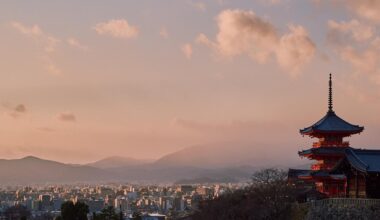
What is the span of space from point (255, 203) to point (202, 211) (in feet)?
26.1

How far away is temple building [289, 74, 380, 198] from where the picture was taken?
31.0 metres

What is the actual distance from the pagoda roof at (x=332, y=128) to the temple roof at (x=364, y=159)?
305 inches

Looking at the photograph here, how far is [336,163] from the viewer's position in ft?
112

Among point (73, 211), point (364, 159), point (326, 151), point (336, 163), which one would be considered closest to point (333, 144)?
point (326, 151)

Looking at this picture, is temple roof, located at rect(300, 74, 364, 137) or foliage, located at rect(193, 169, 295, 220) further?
temple roof, located at rect(300, 74, 364, 137)

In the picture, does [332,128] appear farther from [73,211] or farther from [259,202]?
[73,211]

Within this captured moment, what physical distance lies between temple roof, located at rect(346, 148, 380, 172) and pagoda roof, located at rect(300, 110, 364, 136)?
774cm

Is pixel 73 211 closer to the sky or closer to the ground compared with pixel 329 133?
closer to the ground

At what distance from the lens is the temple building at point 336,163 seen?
30969 millimetres

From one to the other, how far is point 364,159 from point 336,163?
11.2 feet

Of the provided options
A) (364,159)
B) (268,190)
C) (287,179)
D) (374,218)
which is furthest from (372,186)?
(287,179)

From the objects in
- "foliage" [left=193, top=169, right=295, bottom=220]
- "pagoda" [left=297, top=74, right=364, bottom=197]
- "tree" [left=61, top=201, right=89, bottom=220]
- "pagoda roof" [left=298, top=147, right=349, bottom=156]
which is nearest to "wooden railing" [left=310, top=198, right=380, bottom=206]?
"foliage" [left=193, top=169, right=295, bottom=220]

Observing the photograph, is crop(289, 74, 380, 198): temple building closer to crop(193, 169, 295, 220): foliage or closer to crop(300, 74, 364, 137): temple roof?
crop(300, 74, 364, 137): temple roof

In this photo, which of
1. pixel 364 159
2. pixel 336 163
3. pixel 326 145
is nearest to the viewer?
pixel 364 159
